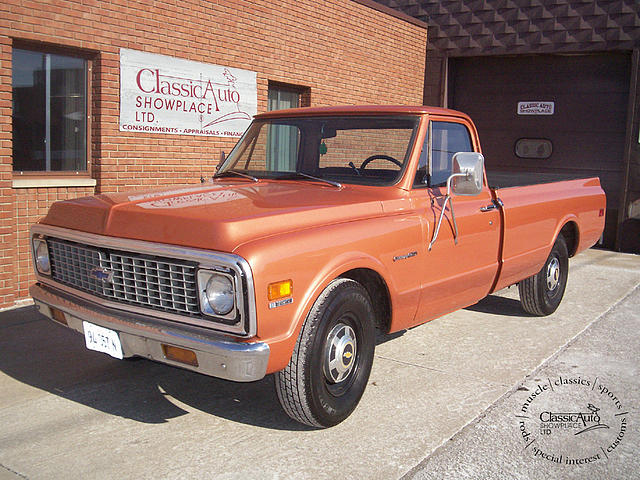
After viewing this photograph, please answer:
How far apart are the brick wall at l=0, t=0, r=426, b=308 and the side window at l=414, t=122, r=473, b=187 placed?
403cm

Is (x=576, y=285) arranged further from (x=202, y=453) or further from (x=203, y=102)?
(x=202, y=453)

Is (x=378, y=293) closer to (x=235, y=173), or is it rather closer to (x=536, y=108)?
(x=235, y=173)

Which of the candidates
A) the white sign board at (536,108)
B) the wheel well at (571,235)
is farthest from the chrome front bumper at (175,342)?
the white sign board at (536,108)

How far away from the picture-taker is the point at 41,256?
424cm

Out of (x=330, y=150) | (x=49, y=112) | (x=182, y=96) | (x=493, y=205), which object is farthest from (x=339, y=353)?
(x=182, y=96)

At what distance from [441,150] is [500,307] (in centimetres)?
265

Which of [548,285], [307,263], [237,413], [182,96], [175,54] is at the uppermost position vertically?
[175,54]

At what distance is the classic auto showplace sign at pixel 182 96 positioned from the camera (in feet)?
24.8

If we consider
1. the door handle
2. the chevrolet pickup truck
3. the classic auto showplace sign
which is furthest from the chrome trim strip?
the classic auto showplace sign

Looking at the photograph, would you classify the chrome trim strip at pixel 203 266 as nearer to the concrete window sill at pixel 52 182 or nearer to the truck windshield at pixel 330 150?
the truck windshield at pixel 330 150

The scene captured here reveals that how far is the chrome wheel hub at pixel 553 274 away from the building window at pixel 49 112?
500 cm

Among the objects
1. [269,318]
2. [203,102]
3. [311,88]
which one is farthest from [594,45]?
[269,318]

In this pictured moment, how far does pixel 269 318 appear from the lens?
3244 mm
